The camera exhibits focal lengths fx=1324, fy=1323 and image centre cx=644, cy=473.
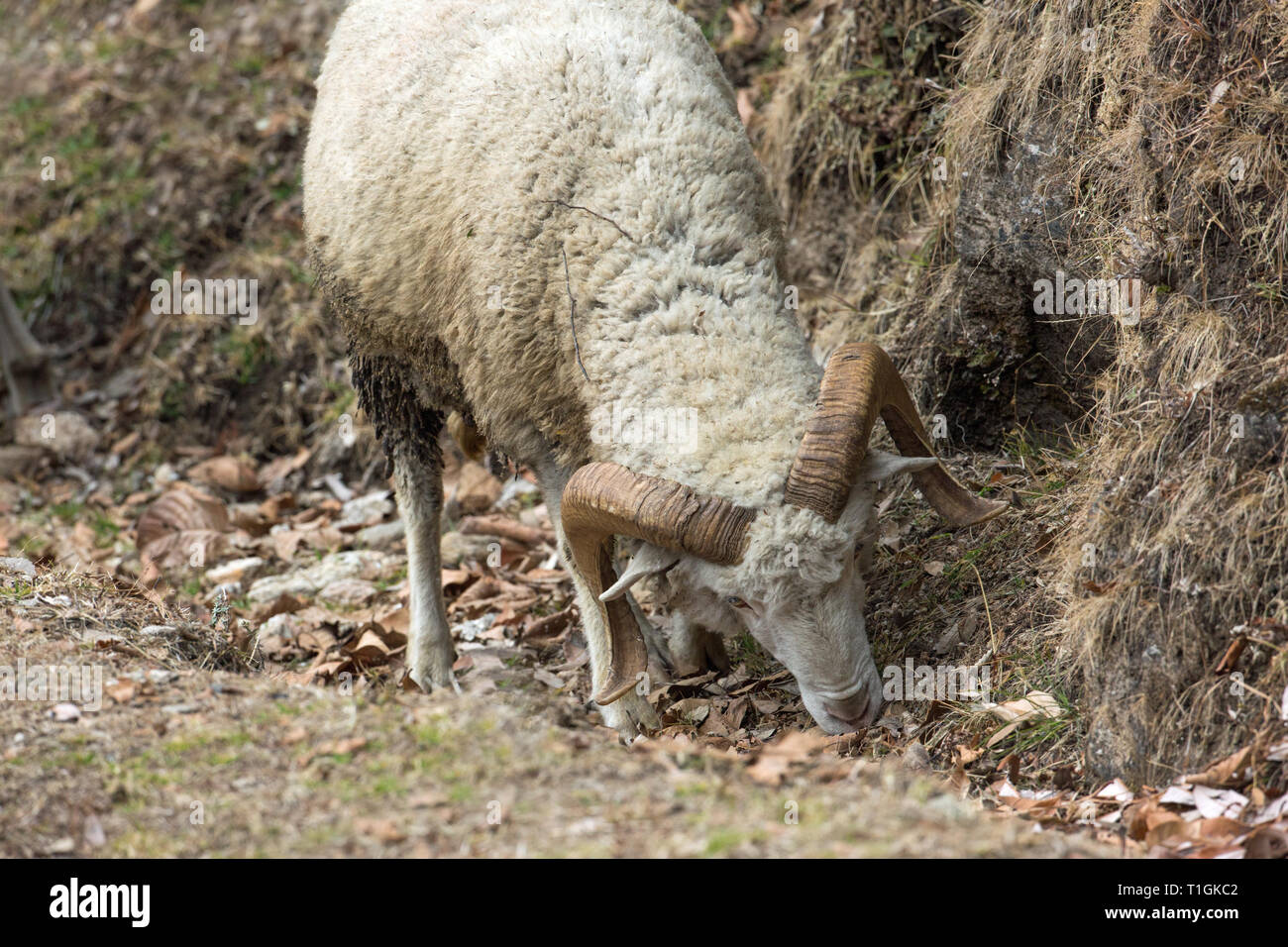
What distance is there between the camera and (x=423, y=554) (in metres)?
6.66

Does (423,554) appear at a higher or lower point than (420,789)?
higher

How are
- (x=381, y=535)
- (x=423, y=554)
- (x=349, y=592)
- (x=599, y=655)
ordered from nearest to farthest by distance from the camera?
(x=599, y=655) < (x=423, y=554) < (x=349, y=592) < (x=381, y=535)

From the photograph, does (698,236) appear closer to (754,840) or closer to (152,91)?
(754,840)

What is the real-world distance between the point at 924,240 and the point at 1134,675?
3.07 m

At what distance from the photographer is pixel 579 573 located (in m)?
5.61

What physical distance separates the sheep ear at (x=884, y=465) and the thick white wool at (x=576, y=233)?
0.32 meters

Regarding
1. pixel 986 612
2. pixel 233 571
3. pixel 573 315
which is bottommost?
pixel 986 612

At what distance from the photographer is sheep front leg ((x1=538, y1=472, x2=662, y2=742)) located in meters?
5.51

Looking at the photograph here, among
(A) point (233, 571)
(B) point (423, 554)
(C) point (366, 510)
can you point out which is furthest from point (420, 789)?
(C) point (366, 510)

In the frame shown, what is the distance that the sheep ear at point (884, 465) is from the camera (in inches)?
189

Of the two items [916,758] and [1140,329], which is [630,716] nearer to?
[916,758]

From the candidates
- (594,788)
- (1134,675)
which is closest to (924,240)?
(1134,675)

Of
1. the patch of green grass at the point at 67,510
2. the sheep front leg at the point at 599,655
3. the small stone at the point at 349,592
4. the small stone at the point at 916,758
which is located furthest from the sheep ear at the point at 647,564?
the patch of green grass at the point at 67,510

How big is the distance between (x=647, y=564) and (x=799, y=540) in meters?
0.59
